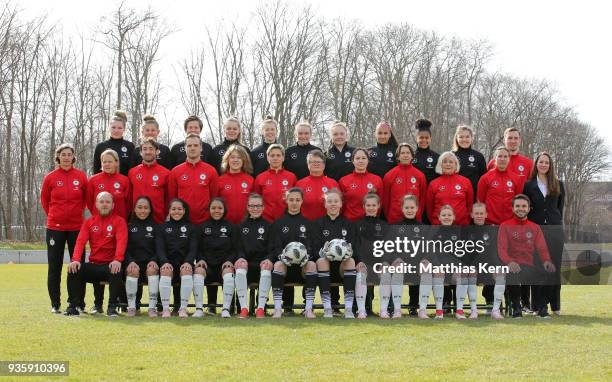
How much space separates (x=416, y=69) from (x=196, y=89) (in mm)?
13684

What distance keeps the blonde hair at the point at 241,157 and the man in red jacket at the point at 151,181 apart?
77 centimetres

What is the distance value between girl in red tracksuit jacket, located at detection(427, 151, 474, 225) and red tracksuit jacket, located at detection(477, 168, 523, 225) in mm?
193

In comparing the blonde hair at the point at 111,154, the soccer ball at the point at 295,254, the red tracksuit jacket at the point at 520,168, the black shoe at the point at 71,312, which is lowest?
the black shoe at the point at 71,312

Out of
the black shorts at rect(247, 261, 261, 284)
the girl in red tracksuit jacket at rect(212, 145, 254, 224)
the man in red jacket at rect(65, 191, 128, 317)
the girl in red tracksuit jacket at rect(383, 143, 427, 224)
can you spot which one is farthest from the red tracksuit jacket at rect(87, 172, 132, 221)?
the girl in red tracksuit jacket at rect(383, 143, 427, 224)

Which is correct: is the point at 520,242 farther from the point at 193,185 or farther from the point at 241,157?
the point at 193,185

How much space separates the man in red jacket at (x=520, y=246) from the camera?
29.9ft

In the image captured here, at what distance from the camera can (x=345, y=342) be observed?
6.57 metres

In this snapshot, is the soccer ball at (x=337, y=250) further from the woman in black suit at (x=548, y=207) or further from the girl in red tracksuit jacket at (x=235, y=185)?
the woman in black suit at (x=548, y=207)

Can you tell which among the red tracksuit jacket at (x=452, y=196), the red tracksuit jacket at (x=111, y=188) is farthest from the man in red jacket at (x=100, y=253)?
the red tracksuit jacket at (x=452, y=196)

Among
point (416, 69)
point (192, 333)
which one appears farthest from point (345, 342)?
point (416, 69)

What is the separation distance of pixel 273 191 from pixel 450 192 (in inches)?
92.4

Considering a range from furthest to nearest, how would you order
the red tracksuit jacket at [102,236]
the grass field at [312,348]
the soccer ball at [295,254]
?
the red tracksuit jacket at [102,236] → the soccer ball at [295,254] → the grass field at [312,348]

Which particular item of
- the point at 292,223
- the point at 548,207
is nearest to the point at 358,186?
the point at 292,223

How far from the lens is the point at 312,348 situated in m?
6.22
